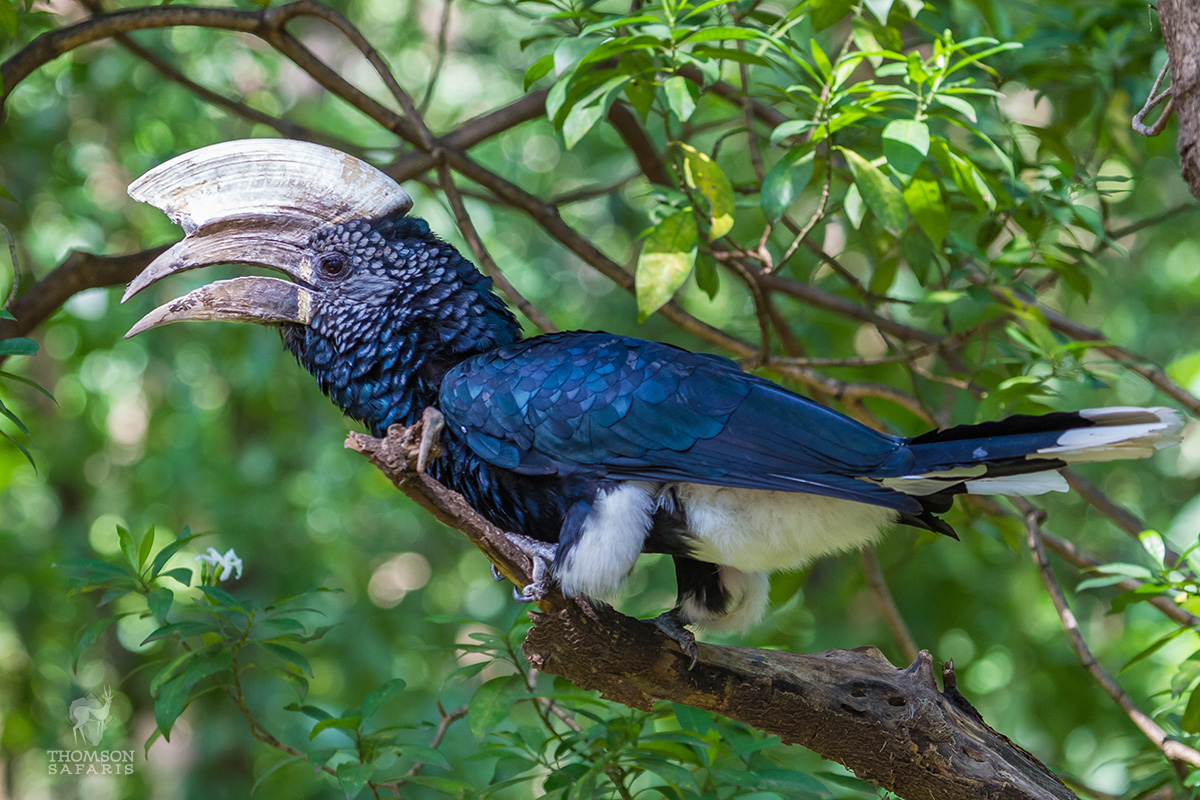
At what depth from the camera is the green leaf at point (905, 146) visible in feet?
7.90

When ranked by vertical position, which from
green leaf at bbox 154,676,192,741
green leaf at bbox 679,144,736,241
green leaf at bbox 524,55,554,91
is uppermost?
green leaf at bbox 524,55,554,91

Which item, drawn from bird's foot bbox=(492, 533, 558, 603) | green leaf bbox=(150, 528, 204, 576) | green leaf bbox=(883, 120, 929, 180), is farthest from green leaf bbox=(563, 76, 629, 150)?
green leaf bbox=(150, 528, 204, 576)

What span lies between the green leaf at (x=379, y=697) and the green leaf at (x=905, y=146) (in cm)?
175

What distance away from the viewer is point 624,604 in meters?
6.73

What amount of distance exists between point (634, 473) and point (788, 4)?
4.48 metres

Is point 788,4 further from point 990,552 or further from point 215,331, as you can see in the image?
point 215,331

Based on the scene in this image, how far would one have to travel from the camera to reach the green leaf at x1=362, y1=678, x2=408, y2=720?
7.97ft

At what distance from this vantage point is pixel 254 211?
2.49m

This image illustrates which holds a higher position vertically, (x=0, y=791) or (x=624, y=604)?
(x=624, y=604)

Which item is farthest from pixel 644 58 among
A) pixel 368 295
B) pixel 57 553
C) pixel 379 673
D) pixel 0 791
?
pixel 0 791

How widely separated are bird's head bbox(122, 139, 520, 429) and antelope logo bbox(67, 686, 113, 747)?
2404 millimetres

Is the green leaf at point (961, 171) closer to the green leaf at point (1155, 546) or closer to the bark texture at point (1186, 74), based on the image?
the bark texture at point (1186, 74)

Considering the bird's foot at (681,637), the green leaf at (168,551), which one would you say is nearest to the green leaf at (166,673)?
the green leaf at (168,551)

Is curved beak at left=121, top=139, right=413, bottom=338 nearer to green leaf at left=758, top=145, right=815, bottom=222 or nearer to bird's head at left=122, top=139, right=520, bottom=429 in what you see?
bird's head at left=122, top=139, right=520, bottom=429
